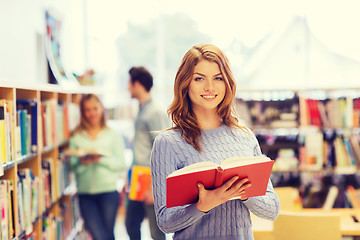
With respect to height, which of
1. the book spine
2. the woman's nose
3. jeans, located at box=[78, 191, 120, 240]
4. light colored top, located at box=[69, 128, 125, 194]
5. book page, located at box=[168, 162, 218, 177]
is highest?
the woman's nose

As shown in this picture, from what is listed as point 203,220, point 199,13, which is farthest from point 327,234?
point 199,13

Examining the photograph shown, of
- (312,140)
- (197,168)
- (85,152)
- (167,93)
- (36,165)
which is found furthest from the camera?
(167,93)

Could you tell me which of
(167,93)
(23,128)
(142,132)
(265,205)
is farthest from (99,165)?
(167,93)

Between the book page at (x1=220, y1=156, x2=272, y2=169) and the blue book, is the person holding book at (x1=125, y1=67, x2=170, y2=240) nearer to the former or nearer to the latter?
the blue book

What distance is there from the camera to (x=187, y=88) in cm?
151

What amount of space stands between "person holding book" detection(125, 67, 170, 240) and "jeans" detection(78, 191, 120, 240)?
26 centimetres

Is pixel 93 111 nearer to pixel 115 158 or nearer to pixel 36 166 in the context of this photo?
pixel 115 158

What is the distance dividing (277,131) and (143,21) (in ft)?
8.53

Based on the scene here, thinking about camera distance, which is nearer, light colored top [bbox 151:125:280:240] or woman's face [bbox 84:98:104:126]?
light colored top [bbox 151:125:280:240]

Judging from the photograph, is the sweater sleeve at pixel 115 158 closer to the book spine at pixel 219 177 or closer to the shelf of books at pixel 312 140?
the shelf of books at pixel 312 140

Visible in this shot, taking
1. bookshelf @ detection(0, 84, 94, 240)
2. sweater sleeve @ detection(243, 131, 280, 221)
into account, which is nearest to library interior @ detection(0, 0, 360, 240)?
bookshelf @ detection(0, 84, 94, 240)

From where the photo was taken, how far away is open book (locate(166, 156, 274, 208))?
4.21 ft

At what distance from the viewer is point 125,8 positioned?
18.6 ft

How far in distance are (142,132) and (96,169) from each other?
0.56 metres
